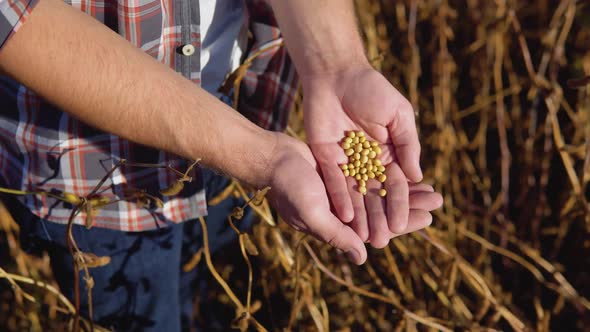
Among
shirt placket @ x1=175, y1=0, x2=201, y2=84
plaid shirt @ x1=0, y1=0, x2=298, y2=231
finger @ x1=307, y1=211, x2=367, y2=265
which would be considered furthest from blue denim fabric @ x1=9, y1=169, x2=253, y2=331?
finger @ x1=307, y1=211, x2=367, y2=265

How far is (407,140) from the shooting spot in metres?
0.85

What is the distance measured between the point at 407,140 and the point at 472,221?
25.7 inches

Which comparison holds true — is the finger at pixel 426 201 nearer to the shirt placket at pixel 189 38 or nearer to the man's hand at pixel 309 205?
the man's hand at pixel 309 205

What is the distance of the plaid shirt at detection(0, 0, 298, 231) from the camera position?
77 cm

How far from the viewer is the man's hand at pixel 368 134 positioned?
30.8 inches

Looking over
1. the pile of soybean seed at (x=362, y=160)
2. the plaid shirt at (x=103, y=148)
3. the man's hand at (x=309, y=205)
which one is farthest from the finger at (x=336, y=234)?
the plaid shirt at (x=103, y=148)

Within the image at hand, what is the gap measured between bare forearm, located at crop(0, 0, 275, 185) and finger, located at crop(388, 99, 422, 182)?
0.25 metres

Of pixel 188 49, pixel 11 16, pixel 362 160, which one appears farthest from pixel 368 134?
pixel 11 16

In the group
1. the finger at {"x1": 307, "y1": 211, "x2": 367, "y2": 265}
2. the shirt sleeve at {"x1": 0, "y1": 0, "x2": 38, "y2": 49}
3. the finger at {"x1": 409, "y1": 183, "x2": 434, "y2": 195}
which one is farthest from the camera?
the finger at {"x1": 409, "y1": 183, "x2": 434, "y2": 195}

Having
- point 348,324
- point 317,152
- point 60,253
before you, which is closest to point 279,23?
point 317,152

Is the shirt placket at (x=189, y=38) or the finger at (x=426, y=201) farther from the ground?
the shirt placket at (x=189, y=38)

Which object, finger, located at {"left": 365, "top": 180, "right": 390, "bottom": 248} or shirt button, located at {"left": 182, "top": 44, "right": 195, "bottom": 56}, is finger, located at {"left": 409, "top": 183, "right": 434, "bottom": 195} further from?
shirt button, located at {"left": 182, "top": 44, "right": 195, "bottom": 56}

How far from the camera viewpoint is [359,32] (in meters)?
0.99

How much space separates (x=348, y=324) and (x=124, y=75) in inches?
32.0
